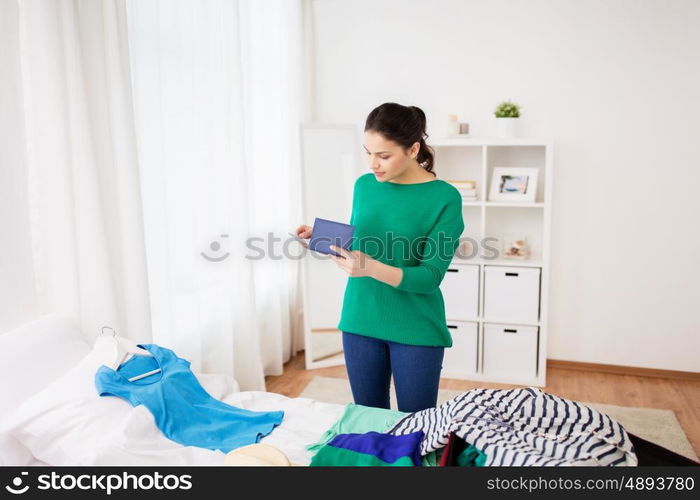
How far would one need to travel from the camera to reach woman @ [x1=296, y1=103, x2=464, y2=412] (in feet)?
5.49

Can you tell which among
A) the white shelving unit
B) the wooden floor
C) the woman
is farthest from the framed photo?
the woman

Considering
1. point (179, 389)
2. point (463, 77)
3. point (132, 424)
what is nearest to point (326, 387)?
point (179, 389)

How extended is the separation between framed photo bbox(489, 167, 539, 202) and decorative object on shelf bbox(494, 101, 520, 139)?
23 cm

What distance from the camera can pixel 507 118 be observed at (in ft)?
10.9

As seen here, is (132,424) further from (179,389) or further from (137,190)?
(137,190)

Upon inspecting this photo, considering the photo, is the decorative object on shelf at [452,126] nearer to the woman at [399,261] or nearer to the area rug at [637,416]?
the area rug at [637,416]

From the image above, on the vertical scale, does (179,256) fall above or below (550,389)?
above

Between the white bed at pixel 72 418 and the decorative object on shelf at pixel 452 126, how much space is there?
2.11 meters

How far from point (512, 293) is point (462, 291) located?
0.97ft

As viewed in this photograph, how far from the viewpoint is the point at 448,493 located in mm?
1308

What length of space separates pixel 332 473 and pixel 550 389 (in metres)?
2.27

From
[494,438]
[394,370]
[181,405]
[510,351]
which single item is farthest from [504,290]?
[181,405]

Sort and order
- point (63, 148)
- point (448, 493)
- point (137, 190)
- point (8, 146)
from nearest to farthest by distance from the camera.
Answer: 1. point (448, 493)
2. point (8, 146)
3. point (63, 148)
4. point (137, 190)

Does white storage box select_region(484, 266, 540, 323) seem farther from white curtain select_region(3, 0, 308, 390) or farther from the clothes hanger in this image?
the clothes hanger
